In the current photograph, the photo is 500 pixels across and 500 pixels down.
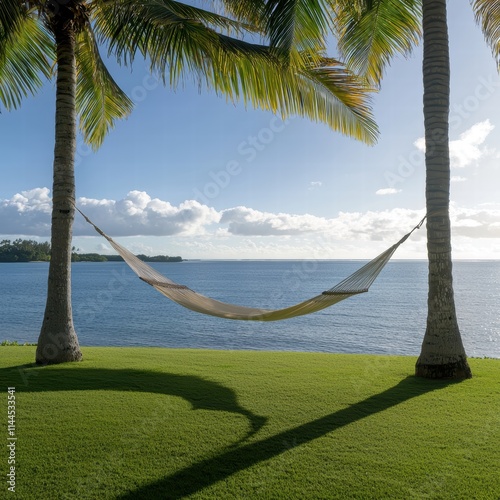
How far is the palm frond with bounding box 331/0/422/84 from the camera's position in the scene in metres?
4.89

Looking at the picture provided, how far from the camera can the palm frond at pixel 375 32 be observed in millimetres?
4887

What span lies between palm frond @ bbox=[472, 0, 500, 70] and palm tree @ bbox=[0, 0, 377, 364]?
53.1 inches

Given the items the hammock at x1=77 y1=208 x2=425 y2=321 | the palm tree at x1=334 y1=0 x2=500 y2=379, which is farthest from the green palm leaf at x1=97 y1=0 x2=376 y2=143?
the hammock at x1=77 y1=208 x2=425 y2=321

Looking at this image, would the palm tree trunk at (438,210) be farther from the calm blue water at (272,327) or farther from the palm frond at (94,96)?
the calm blue water at (272,327)

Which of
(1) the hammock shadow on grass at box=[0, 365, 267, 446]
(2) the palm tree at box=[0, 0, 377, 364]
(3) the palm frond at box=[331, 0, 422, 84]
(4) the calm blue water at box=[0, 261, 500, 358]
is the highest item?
(3) the palm frond at box=[331, 0, 422, 84]

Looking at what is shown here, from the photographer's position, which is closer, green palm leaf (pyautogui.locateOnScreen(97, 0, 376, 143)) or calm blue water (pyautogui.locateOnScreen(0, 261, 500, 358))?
green palm leaf (pyautogui.locateOnScreen(97, 0, 376, 143))

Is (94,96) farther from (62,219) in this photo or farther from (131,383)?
(131,383)

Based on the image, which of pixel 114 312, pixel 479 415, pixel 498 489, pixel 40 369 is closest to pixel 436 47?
pixel 479 415

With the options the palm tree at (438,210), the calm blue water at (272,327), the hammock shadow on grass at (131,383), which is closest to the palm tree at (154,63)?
the hammock shadow on grass at (131,383)

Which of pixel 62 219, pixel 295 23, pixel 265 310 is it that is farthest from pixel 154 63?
pixel 265 310

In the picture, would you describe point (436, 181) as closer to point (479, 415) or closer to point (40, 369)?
point (479, 415)

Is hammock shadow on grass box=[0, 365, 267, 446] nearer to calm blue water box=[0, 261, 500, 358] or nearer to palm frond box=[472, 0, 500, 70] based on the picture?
palm frond box=[472, 0, 500, 70]

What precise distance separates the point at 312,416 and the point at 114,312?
2854 cm

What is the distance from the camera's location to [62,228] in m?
4.64
